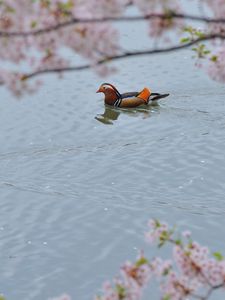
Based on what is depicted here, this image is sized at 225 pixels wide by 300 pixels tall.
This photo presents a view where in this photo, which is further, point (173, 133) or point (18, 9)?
point (173, 133)

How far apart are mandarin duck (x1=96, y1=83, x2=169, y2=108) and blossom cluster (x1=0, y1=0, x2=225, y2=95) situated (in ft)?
45.7

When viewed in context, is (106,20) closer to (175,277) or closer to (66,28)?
(66,28)

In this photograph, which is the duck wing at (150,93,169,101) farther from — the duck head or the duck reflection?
the duck head

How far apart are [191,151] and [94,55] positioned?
11.0 m

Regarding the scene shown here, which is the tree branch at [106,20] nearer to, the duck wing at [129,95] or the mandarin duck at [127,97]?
the mandarin duck at [127,97]

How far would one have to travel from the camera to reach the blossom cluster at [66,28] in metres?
3.92

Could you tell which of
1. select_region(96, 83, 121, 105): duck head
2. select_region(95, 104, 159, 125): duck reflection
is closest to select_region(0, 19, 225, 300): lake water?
select_region(95, 104, 159, 125): duck reflection

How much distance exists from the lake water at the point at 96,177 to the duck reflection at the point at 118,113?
40 mm

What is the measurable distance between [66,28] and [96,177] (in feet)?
33.1

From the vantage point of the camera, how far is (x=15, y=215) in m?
12.7

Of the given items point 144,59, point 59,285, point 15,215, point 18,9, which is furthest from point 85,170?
point 18,9

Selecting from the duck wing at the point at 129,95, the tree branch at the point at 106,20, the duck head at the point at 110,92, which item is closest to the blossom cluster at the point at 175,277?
the tree branch at the point at 106,20

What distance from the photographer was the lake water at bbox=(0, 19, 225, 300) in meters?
11.1

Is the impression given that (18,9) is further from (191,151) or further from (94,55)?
(191,151)
